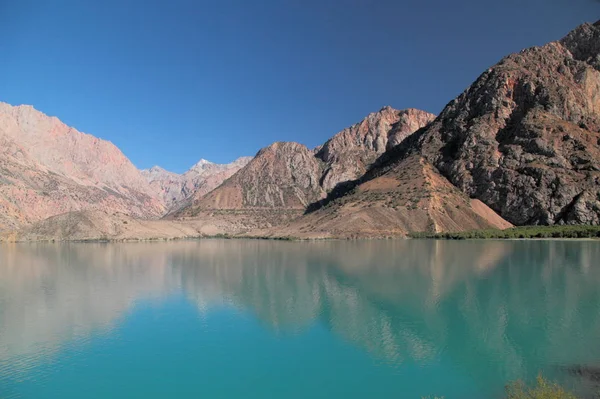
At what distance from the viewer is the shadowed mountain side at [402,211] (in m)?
123

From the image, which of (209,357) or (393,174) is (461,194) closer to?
(393,174)

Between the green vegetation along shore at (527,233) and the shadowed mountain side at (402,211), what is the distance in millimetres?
6123

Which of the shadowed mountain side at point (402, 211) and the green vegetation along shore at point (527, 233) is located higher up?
the shadowed mountain side at point (402, 211)

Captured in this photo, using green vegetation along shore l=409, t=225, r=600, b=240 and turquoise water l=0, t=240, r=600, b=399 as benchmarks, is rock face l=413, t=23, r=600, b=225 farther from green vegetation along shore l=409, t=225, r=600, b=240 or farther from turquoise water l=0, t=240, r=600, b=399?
turquoise water l=0, t=240, r=600, b=399

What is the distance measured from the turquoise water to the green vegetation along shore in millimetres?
64517

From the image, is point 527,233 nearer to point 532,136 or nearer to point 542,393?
point 532,136

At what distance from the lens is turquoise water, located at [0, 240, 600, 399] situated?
19.2 metres

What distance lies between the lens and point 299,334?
87.0 feet

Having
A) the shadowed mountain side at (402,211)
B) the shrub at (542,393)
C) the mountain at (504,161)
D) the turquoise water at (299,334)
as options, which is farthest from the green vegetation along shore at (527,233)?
the shrub at (542,393)

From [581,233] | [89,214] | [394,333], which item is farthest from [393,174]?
[394,333]

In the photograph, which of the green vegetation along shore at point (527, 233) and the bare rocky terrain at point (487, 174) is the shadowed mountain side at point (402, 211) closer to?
the bare rocky terrain at point (487, 174)

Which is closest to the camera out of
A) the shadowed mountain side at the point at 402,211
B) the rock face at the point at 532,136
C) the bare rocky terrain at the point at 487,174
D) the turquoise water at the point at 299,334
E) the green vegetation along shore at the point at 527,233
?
the turquoise water at the point at 299,334

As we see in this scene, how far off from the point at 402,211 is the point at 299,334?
10557 centimetres

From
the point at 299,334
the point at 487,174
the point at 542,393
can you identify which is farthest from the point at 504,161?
the point at 542,393
